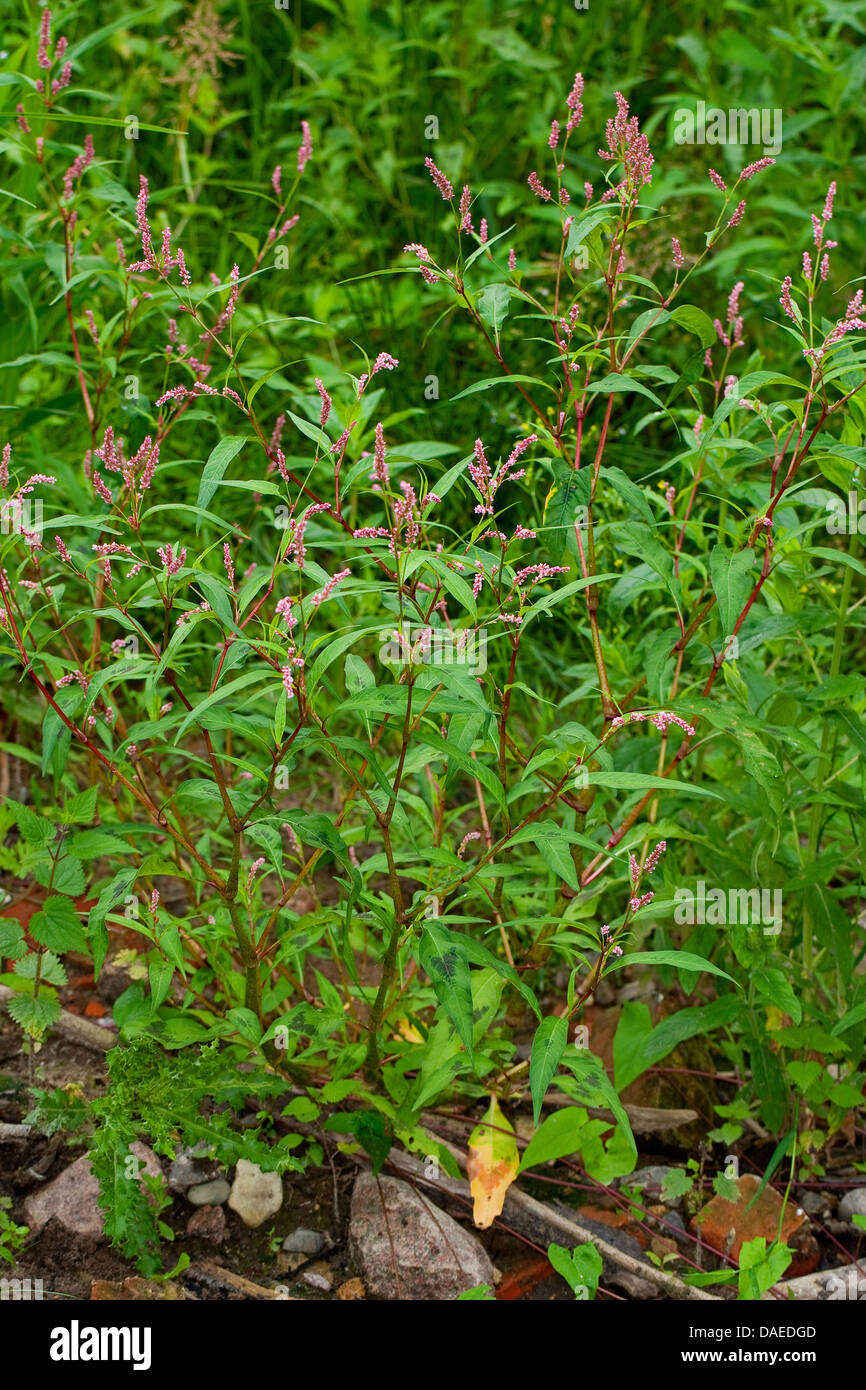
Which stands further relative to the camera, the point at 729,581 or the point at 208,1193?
the point at 208,1193

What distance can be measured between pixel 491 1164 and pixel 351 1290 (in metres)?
0.30

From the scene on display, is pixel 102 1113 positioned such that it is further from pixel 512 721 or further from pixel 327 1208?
pixel 512 721

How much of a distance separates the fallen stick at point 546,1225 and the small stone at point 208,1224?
31 cm

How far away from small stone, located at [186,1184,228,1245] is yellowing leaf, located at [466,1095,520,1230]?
0.43 metres

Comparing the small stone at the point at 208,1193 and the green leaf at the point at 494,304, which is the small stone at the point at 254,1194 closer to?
the small stone at the point at 208,1193

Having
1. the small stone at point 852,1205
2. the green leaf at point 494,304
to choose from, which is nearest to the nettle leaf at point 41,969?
the green leaf at point 494,304

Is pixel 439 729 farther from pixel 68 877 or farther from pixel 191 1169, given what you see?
pixel 191 1169

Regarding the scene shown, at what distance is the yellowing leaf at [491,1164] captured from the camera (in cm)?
222

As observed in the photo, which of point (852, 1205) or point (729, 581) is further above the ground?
point (729, 581)

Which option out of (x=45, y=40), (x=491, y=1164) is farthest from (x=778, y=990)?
(x=45, y=40)

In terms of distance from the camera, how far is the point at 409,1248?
221cm

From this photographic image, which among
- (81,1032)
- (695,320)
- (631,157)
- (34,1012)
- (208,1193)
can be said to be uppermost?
(631,157)

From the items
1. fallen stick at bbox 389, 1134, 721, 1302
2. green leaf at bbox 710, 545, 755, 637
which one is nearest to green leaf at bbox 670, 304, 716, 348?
green leaf at bbox 710, 545, 755, 637

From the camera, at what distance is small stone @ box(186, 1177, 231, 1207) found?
229 centimetres
